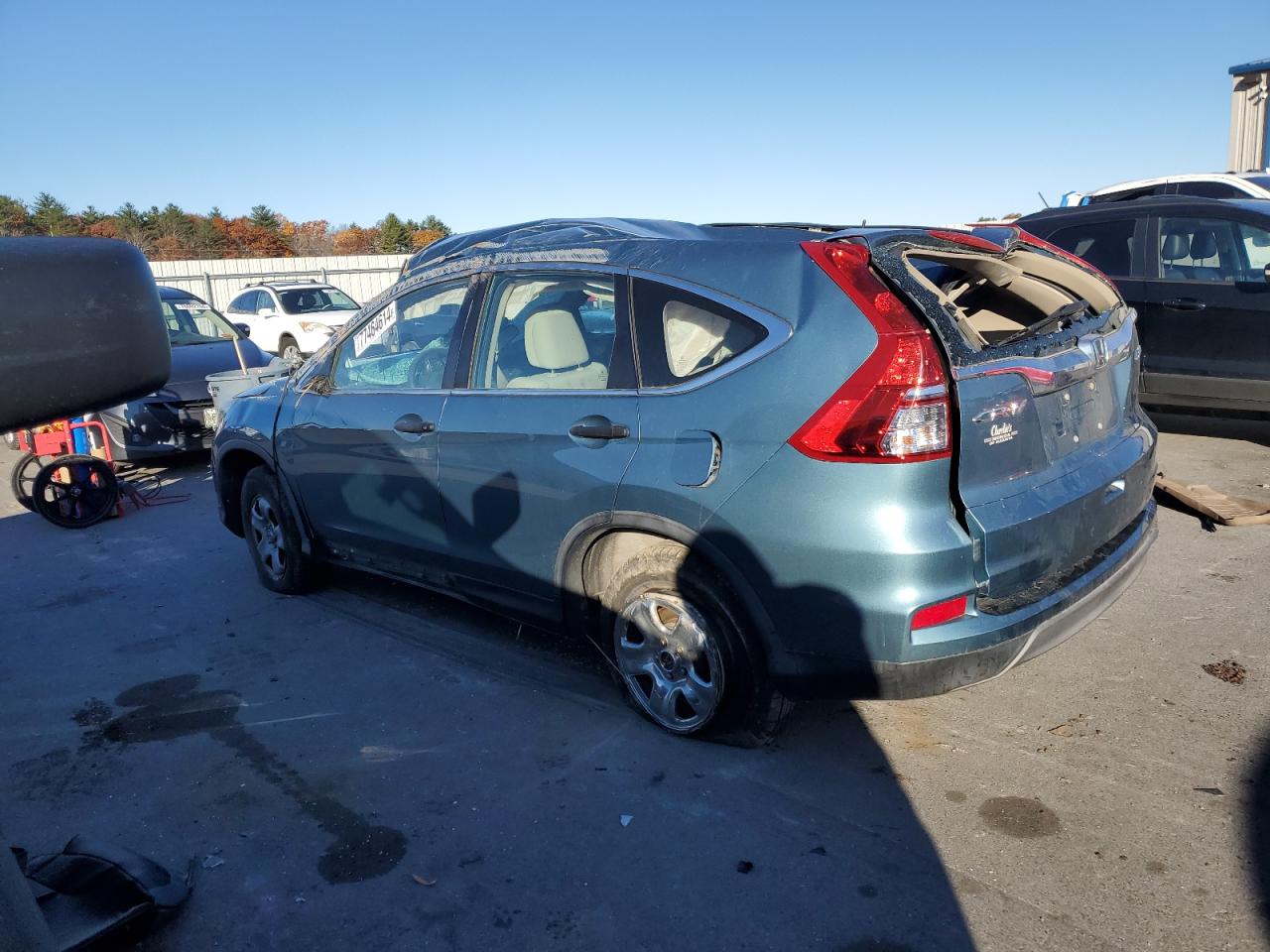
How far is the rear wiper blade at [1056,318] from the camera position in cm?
336

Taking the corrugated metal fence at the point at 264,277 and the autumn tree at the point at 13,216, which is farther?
the autumn tree at the point at 13,216

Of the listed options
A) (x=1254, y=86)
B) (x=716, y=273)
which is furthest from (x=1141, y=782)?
(x=1254, y=86)

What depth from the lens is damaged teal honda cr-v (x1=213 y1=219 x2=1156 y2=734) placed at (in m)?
2.92

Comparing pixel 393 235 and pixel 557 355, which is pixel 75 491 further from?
pixel 393 235

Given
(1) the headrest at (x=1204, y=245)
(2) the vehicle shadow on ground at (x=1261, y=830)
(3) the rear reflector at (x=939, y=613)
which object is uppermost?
(1) the headrest at (x=1204, y=245)

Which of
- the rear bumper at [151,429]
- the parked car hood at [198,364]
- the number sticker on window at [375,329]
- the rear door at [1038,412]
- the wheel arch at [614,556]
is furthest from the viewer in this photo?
the parked car hood at [198,364]

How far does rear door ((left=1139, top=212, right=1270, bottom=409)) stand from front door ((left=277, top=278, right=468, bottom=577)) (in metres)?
5.67

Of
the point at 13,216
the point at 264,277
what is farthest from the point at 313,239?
the point at 264,277

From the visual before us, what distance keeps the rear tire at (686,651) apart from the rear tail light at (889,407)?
65 cm

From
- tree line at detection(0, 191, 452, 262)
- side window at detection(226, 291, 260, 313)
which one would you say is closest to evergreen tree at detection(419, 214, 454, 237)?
tree line at detection(0, 191, 452, 262)

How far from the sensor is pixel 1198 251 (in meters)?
7.40

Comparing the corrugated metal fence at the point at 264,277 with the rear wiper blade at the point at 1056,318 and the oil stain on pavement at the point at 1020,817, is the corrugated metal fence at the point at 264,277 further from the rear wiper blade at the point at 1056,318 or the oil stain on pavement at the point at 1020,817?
the oil stain on pavement at the point at 1020,817

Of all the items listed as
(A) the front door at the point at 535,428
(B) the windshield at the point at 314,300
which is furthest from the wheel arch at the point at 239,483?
(B) the windshield at the point at 314,300

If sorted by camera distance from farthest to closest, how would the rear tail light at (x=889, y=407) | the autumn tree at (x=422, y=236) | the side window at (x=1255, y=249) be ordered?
the autumn tree at (x=422, y=236)
the side window at (x=1255, y=249)
the rear tail light at (x=889, y=407)
